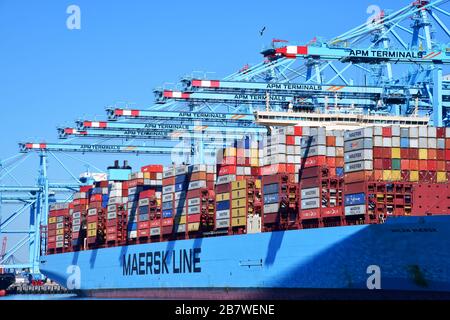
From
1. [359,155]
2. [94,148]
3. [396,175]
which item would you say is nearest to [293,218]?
[359,155]

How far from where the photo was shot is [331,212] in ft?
117

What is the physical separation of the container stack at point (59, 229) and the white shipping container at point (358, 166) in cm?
3273

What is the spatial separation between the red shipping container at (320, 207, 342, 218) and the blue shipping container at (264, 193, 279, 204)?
306cm

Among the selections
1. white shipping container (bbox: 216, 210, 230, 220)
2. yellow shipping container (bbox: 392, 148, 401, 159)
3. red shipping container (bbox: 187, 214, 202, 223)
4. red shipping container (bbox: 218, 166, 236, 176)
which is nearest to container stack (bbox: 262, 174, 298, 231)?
white shipping container (bbox: 216, 210, 230, 220)

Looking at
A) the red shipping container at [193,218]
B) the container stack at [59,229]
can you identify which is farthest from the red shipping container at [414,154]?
the container stack at [59,229]

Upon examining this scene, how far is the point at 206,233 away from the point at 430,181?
14.4 meters

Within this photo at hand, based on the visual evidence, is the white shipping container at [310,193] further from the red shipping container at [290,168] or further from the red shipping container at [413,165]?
the red shipping container at [413,165]

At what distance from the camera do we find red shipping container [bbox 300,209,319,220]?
36812 mm

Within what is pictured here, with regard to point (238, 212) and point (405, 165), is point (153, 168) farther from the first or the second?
point (405, 165)

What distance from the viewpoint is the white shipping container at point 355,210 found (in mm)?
34000

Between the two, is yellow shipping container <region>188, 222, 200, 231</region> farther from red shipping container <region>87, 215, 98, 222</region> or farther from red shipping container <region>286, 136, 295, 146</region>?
red shipping container <region>87, 215, 98, 222</region>
